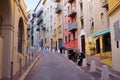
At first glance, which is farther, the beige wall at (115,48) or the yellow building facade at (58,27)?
the yellow building facade at (58,27)

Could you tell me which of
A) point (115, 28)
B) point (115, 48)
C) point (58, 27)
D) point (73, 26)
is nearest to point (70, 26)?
point (73, 26)

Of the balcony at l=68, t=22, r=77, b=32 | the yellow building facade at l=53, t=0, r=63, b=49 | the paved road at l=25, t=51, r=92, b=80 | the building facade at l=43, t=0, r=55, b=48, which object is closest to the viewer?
the paved road at l=25, t=51, r=92, b=80

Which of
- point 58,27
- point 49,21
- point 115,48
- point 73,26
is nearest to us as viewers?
point 115,48

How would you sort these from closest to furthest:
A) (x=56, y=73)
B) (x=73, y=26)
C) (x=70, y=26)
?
(x=56, y=73) < (x=73, y=26) < (x=70, y=26)

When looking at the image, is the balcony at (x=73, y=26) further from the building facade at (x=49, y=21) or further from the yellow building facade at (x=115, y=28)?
the yellow building facade at (x=115, y=28)

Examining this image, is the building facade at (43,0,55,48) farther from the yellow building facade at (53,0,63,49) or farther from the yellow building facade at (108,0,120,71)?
the yellow building facade at (108,0,120,71)

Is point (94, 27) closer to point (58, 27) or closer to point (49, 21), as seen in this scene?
point (58, 27)

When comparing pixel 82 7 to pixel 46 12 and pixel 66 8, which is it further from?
pixel 46 12

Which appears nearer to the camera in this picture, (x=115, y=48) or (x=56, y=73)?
(x=56, y=73)

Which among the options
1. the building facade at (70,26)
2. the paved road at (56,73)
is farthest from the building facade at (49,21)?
the paved road at (56,73)

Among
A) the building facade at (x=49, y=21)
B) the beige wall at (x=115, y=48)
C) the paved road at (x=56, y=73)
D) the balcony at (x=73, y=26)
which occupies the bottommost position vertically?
the paved road at (x=56, y=73)

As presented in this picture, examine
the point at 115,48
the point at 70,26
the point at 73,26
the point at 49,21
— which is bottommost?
the point at 115,48

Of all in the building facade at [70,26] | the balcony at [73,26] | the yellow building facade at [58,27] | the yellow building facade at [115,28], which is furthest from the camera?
the yellow building facade at [58,27]

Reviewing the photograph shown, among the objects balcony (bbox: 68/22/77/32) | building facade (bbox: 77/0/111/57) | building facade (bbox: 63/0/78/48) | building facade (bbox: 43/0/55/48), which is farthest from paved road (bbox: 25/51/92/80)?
building facade (bbox: 43/0/55/48)
